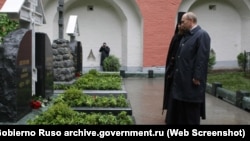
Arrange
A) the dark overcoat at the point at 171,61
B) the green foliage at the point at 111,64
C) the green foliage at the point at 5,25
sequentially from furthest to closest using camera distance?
the green foliage at the point at 111,64, the green foliage at the point at 5,25, the dark overcoat at the point at 171,61

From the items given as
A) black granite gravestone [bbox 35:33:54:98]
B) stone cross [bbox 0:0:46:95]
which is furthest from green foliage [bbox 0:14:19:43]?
black granite gravestone [bbox 35:33:54:98]

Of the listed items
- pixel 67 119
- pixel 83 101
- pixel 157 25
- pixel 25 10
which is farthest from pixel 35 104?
pixel 157 25

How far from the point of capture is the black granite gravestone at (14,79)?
6348 millimetres

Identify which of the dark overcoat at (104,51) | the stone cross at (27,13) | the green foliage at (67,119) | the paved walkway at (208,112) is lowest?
the paved walkway at (208,112)

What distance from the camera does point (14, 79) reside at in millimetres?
6469

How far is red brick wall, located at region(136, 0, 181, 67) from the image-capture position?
2305cm

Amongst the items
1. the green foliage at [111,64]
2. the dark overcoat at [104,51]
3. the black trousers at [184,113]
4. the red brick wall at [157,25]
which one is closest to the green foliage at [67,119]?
the black trousers at [184,113]

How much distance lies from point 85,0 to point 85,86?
548 inches

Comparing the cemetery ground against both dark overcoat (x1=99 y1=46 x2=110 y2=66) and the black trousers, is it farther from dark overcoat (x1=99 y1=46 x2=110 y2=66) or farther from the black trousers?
dark overcoat (x1=99 y1=46 x2=110 y2=66)

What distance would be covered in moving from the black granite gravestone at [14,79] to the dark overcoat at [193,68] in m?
2.56

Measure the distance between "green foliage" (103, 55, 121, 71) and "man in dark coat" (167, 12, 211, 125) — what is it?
16.3 meters

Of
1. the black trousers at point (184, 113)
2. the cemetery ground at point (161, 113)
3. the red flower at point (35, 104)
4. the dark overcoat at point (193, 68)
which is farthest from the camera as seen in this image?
the cemetery ground at point (161, 113)

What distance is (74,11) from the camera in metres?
24.1

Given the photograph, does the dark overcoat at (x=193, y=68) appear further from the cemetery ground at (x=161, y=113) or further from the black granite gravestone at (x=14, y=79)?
the black granite gravestone at (x=14, y=79)
